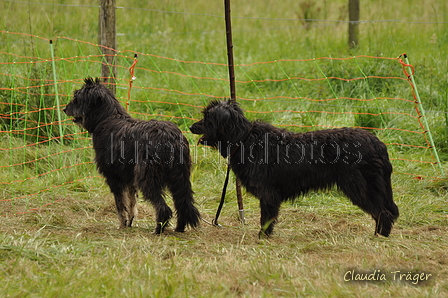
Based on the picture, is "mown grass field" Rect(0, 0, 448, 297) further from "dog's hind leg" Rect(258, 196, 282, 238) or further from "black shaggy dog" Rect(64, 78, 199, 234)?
"black shaggy dog" Rect(64, 78, 199, 234)

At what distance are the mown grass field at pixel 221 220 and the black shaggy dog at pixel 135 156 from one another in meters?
0.27

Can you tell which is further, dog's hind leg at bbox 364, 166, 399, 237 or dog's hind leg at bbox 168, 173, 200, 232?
dog's hind leg at bbox 168, 173, 200, 232

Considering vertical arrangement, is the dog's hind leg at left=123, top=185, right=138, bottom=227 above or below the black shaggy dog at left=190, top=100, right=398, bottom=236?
below

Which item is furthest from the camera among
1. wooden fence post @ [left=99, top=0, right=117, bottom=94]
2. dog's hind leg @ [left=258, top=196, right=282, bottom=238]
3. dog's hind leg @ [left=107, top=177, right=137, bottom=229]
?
wooden fence post @ [left=99, top=0, right=117, bottom=94]

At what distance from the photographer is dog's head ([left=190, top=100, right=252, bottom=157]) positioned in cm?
515

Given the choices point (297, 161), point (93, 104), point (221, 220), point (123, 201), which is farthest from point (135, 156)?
point (297, 161)

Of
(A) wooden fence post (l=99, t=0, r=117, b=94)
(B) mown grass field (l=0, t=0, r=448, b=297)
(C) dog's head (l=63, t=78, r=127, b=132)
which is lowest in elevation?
(B) mown grass field (l=0, t=0, r=448, b=297)

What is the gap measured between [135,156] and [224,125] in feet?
2.97

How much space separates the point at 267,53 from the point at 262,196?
6.88 metres

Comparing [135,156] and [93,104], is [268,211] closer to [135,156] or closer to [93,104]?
[135,156]

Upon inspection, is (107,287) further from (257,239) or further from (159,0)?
(159,0)

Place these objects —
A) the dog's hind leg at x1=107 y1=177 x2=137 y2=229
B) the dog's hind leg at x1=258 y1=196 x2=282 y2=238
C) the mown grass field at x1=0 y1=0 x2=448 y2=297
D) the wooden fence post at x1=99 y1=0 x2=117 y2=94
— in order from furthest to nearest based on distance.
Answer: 1. the wooden fence post at x1=99 y1=0 x2=117 y2=94
2. the dog's hind leg at x1=107 y1=177 x2=137 y2=229
3. the dog's hind leg at x1=258 y1=196 x2=282 y2=238
4. the mown grass field at x1=0 y1=0 x2=448 y2=297

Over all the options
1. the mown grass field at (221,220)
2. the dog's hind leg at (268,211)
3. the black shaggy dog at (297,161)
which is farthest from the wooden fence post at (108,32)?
the dog's hind leg at (268,211)

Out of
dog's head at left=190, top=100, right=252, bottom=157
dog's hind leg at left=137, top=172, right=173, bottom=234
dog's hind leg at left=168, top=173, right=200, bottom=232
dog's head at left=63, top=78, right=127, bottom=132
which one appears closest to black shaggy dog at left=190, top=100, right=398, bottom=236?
dog's head at left=190, top=100, right=252, bottom=157
